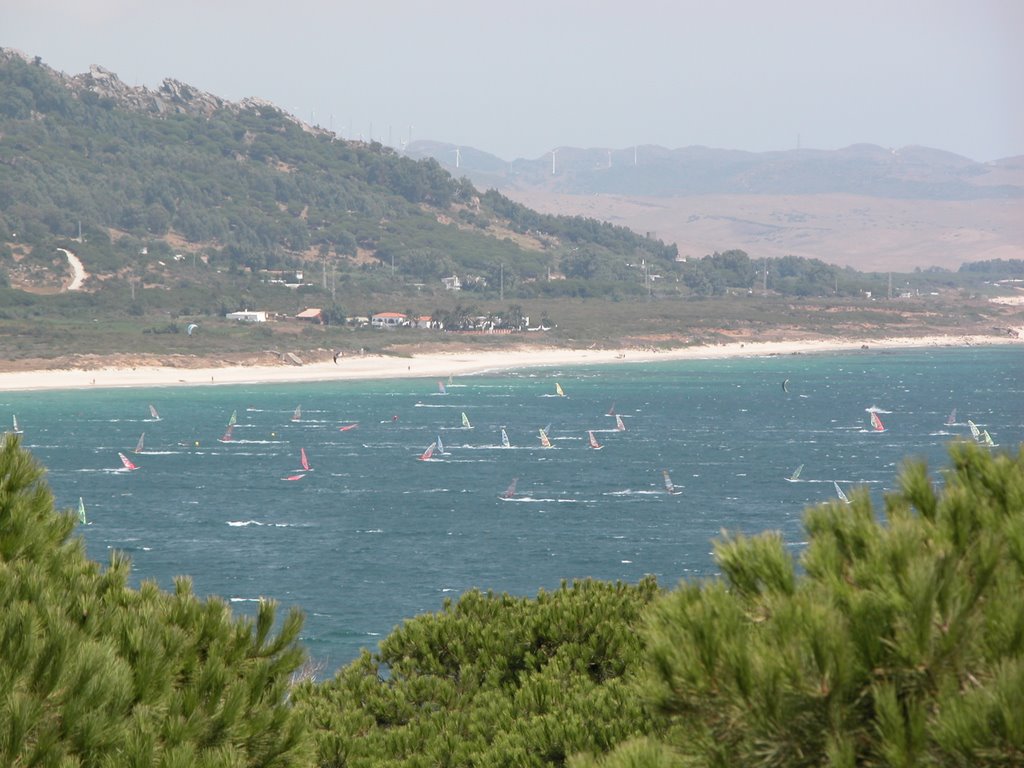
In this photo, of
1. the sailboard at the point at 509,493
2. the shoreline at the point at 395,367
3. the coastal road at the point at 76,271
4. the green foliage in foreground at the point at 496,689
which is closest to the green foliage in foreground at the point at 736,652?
the green foliage in foreground at the point at 496,689

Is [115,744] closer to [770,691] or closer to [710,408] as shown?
[770,691]

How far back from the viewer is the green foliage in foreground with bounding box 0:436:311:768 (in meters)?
8.41

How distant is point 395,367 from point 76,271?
2195 inches

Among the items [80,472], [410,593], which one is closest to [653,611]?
[410,593]

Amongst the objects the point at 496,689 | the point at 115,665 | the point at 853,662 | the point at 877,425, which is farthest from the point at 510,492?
the point at 853,662

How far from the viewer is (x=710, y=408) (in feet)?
379

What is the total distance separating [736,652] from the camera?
6820mm

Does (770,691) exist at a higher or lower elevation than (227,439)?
higher

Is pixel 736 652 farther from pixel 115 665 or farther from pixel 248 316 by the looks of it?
pixel 248 316

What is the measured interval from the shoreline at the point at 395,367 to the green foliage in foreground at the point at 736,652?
117 meters

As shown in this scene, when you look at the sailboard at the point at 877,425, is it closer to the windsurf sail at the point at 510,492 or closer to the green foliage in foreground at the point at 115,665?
the windsurf sail at the point at 510,492

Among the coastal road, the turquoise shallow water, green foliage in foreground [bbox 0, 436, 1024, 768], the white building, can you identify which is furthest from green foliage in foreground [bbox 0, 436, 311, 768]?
the coastal road

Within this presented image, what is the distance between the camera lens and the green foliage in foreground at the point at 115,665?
8.41 m

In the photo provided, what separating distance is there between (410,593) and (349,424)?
5637cm
